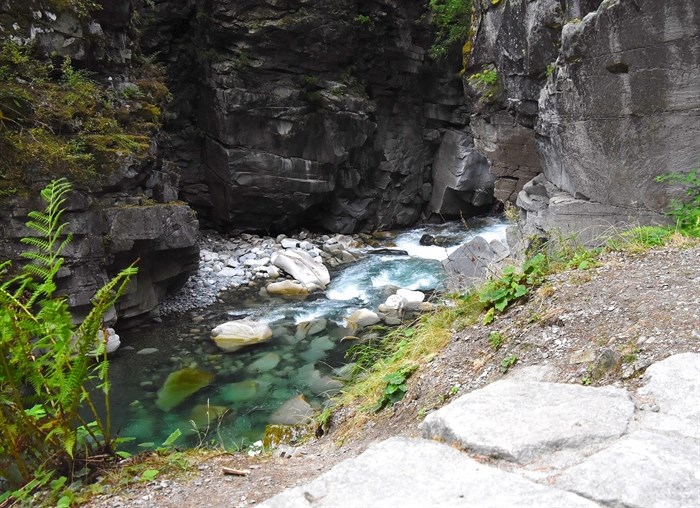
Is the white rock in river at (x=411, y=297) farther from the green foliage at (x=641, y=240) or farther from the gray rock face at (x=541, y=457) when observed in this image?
the gray rock face at (x=541, y=457)

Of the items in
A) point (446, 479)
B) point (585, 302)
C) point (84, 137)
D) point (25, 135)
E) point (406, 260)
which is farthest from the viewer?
point (406, 260)

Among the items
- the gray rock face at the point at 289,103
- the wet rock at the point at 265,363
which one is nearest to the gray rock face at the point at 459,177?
the gray rock face at the point at 289,103

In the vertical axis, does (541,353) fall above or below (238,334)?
above

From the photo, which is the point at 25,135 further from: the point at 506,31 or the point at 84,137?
the point at 506,31

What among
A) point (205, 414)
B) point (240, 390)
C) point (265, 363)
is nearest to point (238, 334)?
point (265, 363)

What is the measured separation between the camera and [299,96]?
15773 millimetres

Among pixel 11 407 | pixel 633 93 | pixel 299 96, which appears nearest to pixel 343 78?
pixel 299 96

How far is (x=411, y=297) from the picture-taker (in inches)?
429

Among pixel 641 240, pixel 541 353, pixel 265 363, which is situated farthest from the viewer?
pixel 265 363

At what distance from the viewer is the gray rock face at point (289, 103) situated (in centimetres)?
1503

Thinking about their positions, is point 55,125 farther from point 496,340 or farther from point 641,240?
point 641,240

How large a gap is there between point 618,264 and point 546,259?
513 mm

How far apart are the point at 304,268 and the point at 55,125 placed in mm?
6073

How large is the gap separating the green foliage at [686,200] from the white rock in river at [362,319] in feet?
16.8
